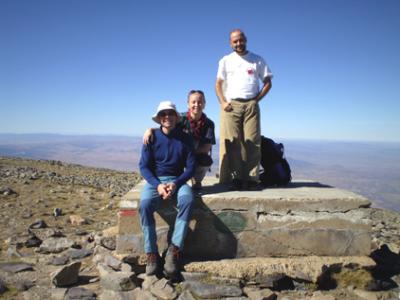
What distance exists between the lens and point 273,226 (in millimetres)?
5301

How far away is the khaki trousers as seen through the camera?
598 cm

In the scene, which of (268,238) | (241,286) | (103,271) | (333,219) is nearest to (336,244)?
(333,219)

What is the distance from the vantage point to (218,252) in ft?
17.5

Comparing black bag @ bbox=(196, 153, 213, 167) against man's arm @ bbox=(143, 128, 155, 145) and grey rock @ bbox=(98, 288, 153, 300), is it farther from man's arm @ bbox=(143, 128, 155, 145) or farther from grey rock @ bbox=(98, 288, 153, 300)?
grey rock @ bbox=(98, 288, 153, 300)

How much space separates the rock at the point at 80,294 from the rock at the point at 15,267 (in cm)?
128

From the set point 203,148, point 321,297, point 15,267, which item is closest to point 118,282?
point 15,267

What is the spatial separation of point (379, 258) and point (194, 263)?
11.4 ft

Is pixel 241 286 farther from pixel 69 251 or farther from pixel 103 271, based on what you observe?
pixel 69 251

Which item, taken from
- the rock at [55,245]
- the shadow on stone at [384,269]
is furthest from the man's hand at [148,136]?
the shadow on stone at [384,269]

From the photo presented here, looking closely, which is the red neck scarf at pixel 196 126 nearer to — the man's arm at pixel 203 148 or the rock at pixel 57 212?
the man's arm at pixel 203 148

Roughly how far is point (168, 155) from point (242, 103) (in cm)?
175

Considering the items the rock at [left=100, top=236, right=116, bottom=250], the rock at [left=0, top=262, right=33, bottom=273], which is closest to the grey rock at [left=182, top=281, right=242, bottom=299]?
the rock at [left=100, top=236, right=116, bottom=250]

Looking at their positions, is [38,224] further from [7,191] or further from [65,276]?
[7,191]

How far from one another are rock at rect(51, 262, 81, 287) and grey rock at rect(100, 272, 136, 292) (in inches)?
19.3
